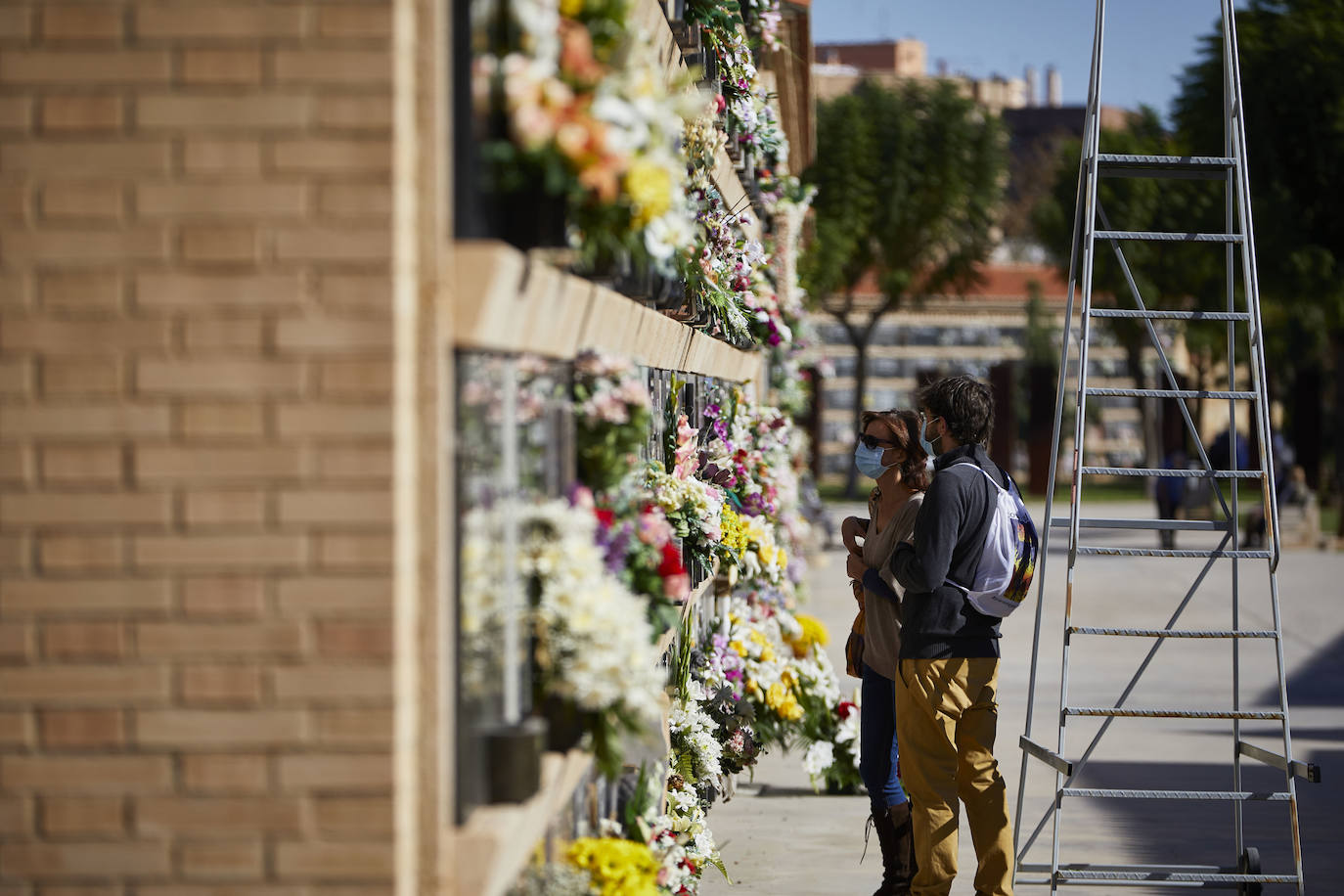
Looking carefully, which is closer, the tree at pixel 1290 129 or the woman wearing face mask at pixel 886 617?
the woman wearing face mask at pixel 886 617

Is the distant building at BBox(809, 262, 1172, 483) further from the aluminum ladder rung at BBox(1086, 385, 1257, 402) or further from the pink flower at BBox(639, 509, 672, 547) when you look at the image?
the pink flower at BBox(639, 509, 672, 547)

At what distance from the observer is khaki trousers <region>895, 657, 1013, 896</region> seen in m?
5.71

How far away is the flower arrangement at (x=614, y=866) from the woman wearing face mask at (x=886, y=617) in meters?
2.22

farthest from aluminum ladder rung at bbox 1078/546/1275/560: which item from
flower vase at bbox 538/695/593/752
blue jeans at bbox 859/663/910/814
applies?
flower vase at bbox 538/695/593/752

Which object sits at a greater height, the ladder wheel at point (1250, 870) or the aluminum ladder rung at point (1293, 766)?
the aluminum ladder rung at point (1293, 766)

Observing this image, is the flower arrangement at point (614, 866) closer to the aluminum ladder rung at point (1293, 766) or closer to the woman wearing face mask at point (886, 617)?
the woman wearing face mask at point (886, 617)

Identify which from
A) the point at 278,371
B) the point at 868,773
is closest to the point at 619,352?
the point at 278,371

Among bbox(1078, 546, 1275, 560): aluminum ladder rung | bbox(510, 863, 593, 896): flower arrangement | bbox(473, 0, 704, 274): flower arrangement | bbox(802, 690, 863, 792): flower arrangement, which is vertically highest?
bbox(473, 0, 704, 274): flower arrangement

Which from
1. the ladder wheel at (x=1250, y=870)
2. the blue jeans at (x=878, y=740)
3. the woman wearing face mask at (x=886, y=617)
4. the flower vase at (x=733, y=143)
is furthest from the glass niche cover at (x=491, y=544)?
the flower vase at (x=733, y=143)

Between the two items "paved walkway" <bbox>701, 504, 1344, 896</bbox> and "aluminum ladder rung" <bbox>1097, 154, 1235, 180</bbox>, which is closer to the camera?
"aluminum ladder rung" <bbox>1097, 154, 1235, 180</bbox>

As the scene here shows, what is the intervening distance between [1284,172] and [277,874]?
31.7 m

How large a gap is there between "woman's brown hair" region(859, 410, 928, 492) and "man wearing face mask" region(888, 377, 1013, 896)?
Answer: 1.37 feet

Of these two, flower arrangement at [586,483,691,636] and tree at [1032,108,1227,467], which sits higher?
tree at [1032,108,1227,467]

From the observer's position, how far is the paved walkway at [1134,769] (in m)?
7.45
